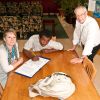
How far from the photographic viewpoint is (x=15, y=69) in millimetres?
2623

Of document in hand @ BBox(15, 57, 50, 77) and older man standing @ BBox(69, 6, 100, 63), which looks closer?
document in hand @ BBox(15, 57, 50, 77)

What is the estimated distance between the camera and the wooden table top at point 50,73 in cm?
211

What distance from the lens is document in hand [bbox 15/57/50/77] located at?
252cm

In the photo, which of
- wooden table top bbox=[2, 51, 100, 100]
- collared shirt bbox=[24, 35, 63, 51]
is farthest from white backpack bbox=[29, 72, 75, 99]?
collared shirt bbox=[24, 35, 63, 51]

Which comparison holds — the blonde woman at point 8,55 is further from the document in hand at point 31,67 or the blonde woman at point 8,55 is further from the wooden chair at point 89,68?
the wooden chair at point 89,68

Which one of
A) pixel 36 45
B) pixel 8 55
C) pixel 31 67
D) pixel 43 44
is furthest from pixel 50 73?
pixel 36 45

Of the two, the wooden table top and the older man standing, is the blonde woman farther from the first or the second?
the older man standing

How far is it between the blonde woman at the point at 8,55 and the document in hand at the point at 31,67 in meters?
0.08

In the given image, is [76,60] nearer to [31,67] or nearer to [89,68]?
[89,68]

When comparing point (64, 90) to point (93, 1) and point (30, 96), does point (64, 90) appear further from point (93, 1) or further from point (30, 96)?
point (93, 1)

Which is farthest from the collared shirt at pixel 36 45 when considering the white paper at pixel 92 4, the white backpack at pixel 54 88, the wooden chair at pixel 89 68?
the white paper at pixel 92 4

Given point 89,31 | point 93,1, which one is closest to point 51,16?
point 93,1

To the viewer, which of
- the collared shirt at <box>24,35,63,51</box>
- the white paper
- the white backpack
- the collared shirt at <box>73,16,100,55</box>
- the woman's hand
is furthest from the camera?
the white paper

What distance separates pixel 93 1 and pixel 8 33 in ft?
9.47
